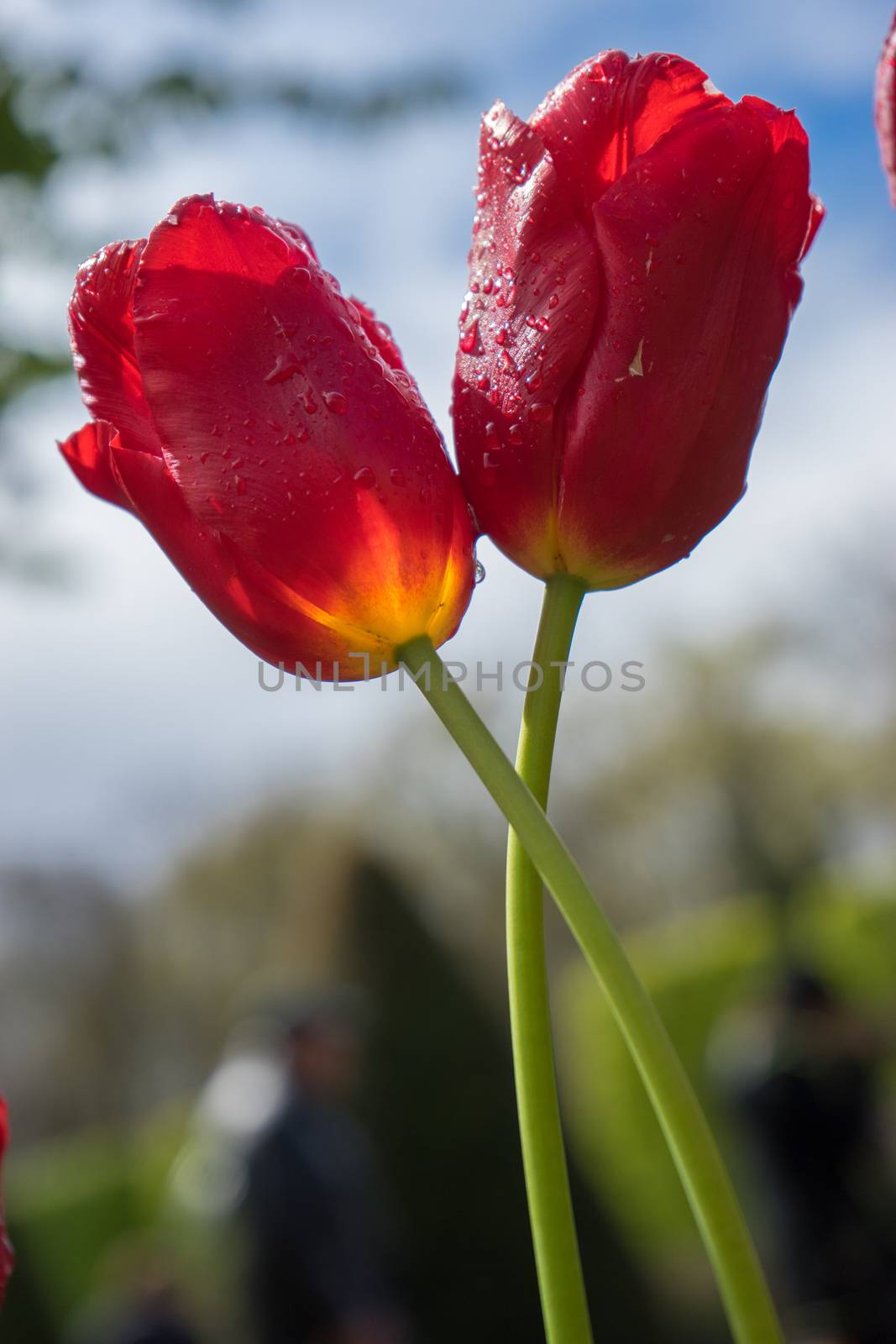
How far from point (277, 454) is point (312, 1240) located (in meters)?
3.15

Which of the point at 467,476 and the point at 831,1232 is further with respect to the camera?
the point at 831,1232

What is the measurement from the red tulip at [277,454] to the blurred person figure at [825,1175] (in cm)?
314

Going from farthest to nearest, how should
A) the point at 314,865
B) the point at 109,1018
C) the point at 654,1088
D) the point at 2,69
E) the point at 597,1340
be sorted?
the point at 109,1018 → the point at 314,865 → the point at 597,1340 → the point at 2,69 → the point at 654,1088

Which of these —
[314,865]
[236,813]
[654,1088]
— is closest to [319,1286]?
[314,865]

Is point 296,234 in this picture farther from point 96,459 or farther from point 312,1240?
point 312,1240

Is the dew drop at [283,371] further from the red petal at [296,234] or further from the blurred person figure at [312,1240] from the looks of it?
the blurred person figure at [312,1240]

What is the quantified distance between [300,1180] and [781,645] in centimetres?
1304

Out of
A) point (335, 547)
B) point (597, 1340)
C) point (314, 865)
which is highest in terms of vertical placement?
point (335, 547)

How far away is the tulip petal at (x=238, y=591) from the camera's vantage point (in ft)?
1.13

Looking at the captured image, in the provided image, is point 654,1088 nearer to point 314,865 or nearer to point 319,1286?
point 319,1286

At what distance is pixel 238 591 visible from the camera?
1.13 feet

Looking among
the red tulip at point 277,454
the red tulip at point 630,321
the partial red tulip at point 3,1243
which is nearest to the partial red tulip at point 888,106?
the red tulip at point 630,321

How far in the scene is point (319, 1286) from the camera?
311 cm

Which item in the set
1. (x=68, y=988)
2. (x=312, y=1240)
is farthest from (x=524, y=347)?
(x=68, y=988)
